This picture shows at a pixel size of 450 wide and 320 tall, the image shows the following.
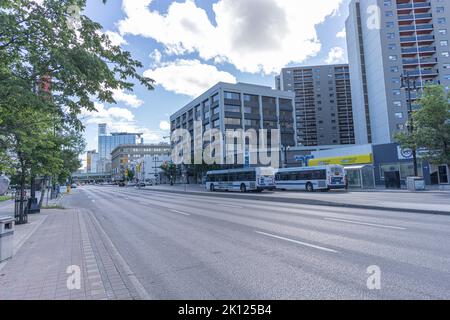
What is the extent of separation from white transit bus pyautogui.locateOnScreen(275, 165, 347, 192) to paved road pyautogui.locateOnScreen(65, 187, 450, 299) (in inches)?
785

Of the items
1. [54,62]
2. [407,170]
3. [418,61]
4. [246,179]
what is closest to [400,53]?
[418,61]

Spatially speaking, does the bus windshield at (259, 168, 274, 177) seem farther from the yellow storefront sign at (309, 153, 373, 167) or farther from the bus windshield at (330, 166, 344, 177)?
the yellow storefront sign at (309, 153, 373, 167)

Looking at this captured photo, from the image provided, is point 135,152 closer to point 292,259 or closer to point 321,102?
point 321,102

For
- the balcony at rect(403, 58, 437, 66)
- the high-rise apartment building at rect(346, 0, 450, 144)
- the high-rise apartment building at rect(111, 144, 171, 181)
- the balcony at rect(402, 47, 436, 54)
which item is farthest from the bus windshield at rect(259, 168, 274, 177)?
the high-rise apartment building at rect(111, 144, 171, 181)

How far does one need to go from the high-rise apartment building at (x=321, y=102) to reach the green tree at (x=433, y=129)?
95741 millimetres

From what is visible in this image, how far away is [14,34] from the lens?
5.20 m

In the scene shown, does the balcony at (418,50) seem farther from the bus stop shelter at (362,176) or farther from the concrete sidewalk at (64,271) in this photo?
the concrete sidewalk at (64,271)

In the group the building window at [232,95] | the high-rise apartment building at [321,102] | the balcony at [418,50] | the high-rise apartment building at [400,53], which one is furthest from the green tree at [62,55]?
the high-rise apartment building at [321,102]

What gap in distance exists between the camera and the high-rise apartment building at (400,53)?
218 feet

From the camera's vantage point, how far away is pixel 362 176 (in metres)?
35.4

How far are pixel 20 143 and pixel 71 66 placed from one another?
291 inches

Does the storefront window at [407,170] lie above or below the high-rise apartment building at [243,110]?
below

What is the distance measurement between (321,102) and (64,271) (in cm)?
12971
